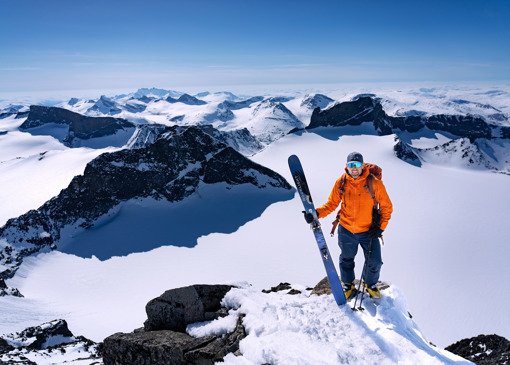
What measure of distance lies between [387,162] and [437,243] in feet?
125

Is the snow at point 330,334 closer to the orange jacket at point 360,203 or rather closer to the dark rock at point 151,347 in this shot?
the dark rock at point 151,347

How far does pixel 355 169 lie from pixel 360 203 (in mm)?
896

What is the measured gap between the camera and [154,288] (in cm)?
3075

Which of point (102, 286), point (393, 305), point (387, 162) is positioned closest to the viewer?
point (393, 305)

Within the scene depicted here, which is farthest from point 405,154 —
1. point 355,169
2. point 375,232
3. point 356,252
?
point 355,169

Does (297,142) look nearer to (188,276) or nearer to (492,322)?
(188,276)

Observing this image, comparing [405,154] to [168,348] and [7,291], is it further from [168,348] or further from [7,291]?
[7,291]

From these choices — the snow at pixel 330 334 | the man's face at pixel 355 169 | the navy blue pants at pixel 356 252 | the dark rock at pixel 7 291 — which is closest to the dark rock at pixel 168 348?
the snow at pixel 330 334

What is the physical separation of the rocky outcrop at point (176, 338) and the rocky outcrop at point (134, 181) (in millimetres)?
42656

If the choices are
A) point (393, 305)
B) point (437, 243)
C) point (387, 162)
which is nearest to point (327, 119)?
point (387, 162)

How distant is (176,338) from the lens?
23.4 feet

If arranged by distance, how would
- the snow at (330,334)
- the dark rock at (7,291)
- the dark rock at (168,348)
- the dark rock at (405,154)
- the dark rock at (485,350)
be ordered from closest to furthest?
1. the snow at (330,334)
2. the dark rock at (168,348)
3. the dark rock at (485,350)
4. the dark rock at (7,291)
5. the dark rock at (405,154)

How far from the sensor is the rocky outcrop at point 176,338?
6478mm

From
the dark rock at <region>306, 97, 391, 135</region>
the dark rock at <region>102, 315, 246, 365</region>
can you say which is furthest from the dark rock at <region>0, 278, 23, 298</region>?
the dark rock at <region>306, 97, 391, 135</region>
